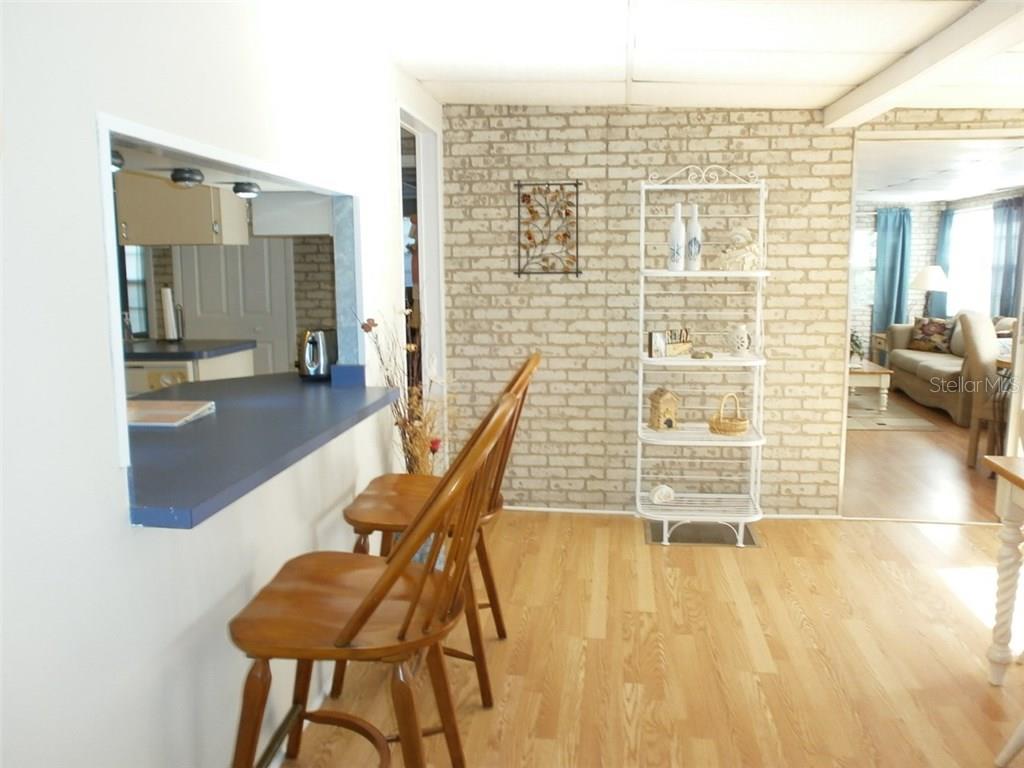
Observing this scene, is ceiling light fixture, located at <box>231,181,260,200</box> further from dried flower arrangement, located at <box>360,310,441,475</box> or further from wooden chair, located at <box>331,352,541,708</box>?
wooden chair, located at <box>331,352,541,708</box>

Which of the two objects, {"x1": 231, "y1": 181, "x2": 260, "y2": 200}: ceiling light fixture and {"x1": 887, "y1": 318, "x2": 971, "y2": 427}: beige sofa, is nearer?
{"x1": 231, "y1": 181, "x2": 260, "y2": 200}: ceiling light fixture

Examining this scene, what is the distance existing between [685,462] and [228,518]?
295 cm

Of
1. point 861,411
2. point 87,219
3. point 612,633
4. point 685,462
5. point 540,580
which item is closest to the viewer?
point 87,219

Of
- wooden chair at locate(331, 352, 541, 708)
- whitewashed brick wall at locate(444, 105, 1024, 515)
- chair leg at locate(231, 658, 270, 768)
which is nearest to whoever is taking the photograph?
chair leg at locate(231, 658, 270, 768)

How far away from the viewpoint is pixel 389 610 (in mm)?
1618

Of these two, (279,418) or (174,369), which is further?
(174,369)

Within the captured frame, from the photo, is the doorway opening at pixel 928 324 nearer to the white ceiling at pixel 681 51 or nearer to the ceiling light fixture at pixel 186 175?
the white ceiling at pixel 681 51

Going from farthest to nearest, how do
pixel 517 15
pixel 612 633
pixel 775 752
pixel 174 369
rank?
pixel 174 369
pixel 612 633
pixel 517 15
pixel 775 752

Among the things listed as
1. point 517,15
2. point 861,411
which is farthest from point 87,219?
point 861,411

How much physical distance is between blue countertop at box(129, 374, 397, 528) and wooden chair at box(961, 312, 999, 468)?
4245 millimetres

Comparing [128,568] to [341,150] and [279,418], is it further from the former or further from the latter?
[341,150]

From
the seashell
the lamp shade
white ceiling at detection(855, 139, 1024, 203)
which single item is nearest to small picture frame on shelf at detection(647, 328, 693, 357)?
the seashell

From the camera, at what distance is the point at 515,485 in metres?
4.49

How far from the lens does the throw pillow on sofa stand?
8320 mm
